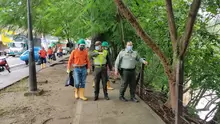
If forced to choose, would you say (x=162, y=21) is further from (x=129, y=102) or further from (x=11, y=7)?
(x=11, y=7)

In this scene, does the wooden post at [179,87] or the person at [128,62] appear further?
the person at [128,62]

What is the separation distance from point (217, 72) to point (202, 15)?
1736 mm

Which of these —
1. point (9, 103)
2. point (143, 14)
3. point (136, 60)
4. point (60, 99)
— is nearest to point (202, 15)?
point (136, 60)

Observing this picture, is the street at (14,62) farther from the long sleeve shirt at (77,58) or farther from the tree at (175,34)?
the tree at (175,34)

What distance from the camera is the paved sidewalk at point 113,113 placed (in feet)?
18.4

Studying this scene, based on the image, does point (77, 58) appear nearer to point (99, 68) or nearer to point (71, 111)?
→ point (99, 68)

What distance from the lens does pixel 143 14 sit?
957 cm

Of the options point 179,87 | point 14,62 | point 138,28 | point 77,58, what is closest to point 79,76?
point 77,58

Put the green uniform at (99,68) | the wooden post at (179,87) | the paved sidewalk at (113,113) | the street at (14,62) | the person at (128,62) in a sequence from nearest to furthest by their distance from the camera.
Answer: the wooden post at (179,87) < the paved sidewalk at (113,113) < the person at (128,62) < the green uniform at (99,68) < the street at (14,62)

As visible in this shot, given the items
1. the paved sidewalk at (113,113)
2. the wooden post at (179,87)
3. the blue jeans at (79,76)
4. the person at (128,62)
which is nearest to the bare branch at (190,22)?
the wooden post at (179,87)

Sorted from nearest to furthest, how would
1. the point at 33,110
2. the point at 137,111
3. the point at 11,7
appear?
1. the point at 137,111
2. the point at 33,110
3. the point at 11,7

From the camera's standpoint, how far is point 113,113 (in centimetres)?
620

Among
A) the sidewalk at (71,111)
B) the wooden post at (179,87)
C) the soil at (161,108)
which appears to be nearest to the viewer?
the wooden post at (179,87)

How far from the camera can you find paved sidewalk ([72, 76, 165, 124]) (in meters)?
5.61
